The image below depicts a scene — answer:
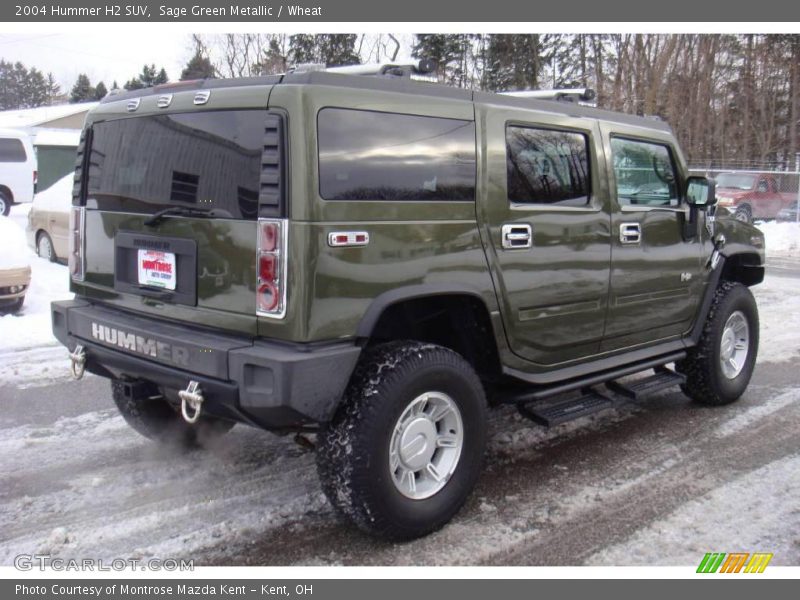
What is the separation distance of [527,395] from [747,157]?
2910 cm

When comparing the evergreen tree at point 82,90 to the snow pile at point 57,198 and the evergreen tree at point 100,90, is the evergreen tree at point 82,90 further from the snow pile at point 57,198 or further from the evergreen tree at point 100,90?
the snow pile at point 57,198

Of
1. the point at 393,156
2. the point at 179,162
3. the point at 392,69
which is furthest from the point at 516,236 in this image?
the point at 179,162

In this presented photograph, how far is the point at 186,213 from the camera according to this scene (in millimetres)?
3273

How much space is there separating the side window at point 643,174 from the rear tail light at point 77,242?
305 cm

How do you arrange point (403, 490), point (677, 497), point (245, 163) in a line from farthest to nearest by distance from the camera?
point (677, 497)
point (403, 490)
point (245, 163)

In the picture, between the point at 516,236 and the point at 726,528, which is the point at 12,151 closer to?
the point at 516,236

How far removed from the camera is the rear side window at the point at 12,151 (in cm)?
1986

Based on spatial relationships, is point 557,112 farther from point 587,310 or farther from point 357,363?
point 357,363

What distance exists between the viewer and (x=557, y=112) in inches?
161

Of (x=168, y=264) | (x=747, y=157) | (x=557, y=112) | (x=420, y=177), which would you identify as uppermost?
(x=747, y=157)

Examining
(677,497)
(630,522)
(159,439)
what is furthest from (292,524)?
(677,497)

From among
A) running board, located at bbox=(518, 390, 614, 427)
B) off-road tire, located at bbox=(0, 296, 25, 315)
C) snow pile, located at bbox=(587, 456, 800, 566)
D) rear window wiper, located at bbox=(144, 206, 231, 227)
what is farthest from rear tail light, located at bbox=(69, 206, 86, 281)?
off-road tire, located at bbox=(0, 296, 25, 315)

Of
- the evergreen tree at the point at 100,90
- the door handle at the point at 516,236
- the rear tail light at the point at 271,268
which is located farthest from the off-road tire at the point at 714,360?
the evergreen tree at the point at 100,90

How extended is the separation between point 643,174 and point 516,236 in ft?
4.73
